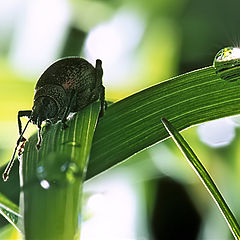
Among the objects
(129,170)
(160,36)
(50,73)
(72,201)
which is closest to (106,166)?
(72,201)

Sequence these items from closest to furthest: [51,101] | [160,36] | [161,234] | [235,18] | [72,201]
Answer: [72,201]
[51,101]
[161,234]
[160,36]
[235,18]

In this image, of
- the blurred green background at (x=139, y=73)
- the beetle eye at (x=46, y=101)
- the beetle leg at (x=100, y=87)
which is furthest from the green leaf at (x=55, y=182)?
the blurred green background at (x=139, y=73)

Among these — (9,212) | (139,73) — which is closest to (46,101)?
(9,212)

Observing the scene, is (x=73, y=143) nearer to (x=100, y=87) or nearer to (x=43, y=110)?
(x=43, y=110)

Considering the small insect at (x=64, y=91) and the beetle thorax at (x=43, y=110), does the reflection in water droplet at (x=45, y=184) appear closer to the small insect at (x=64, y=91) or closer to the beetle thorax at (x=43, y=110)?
the small insect at (x=64, y=91)

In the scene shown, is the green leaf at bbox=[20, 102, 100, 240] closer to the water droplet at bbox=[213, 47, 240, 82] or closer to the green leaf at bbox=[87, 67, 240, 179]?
the green leaf at bbox=[87, 67, 240, 179]

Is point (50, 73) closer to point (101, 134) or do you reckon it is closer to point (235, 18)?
point (101, 134)
